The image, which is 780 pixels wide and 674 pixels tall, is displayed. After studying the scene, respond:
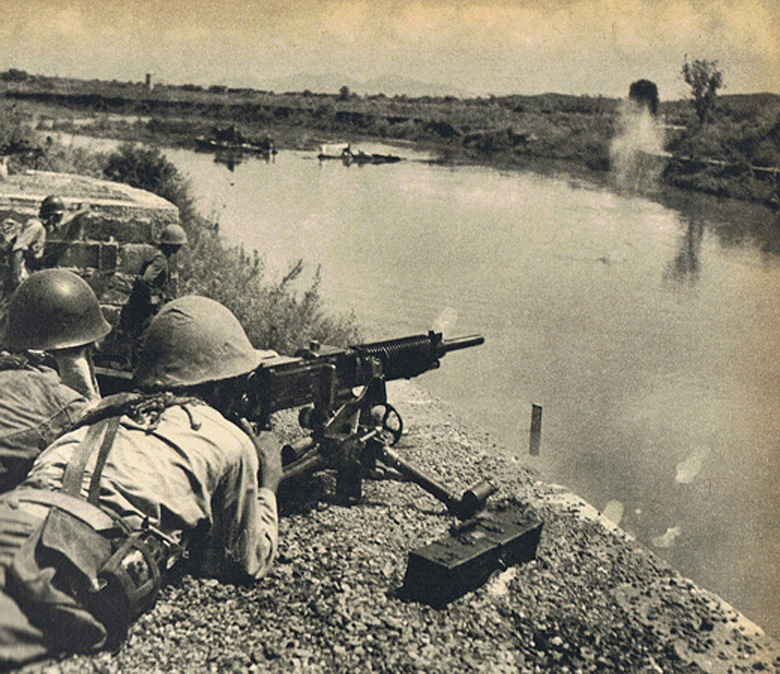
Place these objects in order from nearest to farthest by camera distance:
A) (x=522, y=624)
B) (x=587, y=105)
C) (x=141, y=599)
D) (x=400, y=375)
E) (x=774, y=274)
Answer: (x=141, y=599) < (x=522, y=624) < (x=400, y=375) < (x=774, y=274) < (x=587, y=105)

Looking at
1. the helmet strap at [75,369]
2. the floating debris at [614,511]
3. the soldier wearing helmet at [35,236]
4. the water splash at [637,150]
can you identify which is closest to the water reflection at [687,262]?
the water splash at [637,150]

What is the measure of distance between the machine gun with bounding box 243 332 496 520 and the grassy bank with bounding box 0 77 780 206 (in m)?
9.79

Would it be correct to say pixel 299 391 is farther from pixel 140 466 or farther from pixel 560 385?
pixel 560 385

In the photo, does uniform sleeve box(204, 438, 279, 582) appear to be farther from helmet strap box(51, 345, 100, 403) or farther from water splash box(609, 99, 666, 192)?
water splash box(609, 99, 666, 192)

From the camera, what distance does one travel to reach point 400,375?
20.3 ft

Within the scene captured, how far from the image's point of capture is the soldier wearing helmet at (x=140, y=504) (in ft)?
10.2

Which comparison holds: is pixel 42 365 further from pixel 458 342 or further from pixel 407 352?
pixel 458 342

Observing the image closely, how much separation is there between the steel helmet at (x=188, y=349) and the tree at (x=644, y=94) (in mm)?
9369

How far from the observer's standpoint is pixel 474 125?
3372 centimetres

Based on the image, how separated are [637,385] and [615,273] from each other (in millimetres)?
5223

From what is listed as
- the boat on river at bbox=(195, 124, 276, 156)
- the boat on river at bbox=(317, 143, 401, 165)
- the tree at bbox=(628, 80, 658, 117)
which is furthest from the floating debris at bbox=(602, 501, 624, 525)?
the boat on river at bbox=(195, 124, 276, 156)

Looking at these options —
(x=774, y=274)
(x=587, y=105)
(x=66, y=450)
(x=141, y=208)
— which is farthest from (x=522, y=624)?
(x=587, y=105)

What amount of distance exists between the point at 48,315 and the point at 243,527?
1670 mm

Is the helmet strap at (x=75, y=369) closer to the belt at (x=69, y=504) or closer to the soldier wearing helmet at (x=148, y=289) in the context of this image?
the belt at (x=69, y=504)
